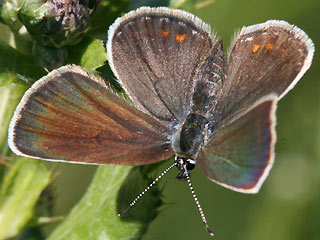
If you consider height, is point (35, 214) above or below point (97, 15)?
below

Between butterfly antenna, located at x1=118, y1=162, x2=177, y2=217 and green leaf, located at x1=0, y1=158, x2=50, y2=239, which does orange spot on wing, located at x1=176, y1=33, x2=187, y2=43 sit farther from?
green leaf, located at x1=0, y1=158, x2=50, y2=239

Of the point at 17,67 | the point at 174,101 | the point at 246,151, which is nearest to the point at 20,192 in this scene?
the point at 17,67

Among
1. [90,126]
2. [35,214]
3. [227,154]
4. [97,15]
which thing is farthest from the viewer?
[35,214]

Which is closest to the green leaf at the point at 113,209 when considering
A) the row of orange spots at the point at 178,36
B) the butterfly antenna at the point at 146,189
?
the butterfly antenna at the point at 146,189

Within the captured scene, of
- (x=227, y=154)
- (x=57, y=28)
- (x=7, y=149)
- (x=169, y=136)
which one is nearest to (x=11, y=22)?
(x=57, y=28)

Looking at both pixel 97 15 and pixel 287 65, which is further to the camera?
pixel 97 15

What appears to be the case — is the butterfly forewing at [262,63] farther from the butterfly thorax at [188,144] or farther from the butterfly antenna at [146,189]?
the butterfly antenna at [146,189]

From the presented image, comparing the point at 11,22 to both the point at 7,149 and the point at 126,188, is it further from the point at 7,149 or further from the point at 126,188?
the point at 126,188
